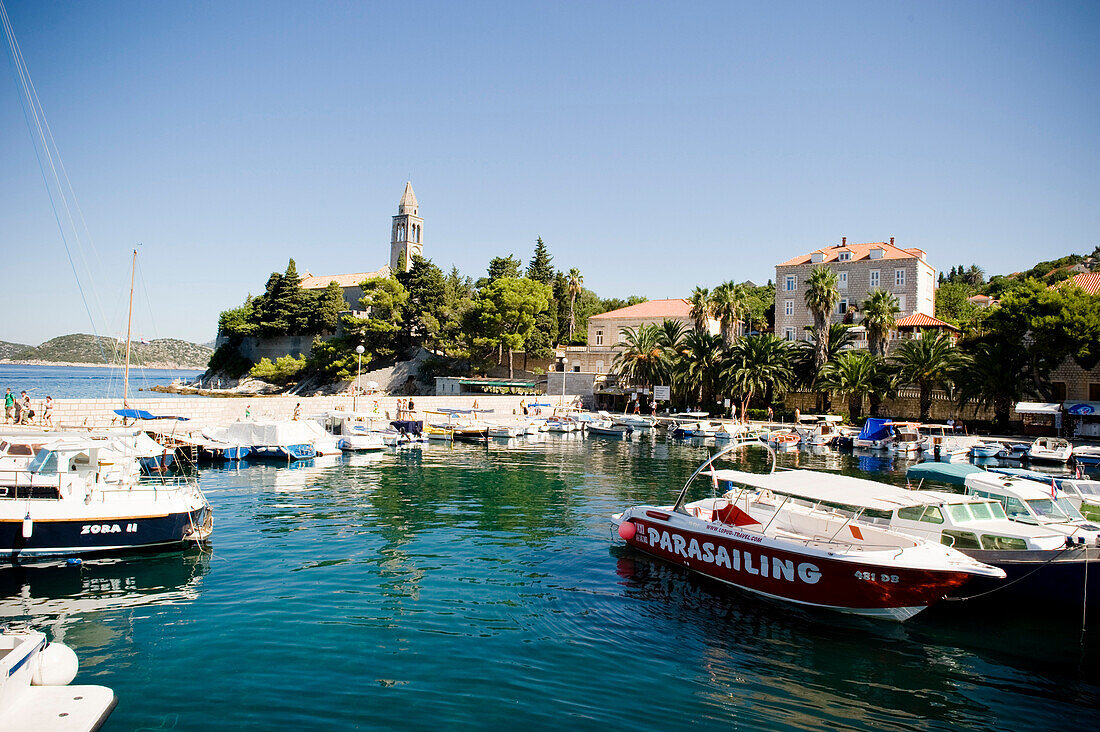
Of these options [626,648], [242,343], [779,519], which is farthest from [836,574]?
[242,343]

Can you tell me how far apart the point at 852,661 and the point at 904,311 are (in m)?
68.3

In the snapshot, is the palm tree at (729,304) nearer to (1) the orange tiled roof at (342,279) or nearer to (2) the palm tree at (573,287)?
(2) the palm tree at (573,287)

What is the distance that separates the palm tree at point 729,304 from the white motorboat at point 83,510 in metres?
59.0

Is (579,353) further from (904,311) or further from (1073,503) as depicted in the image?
(1073,503)

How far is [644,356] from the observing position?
233 ft

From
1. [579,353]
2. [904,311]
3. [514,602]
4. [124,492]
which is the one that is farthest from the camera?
[579,353]

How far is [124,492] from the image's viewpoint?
56.9 feet

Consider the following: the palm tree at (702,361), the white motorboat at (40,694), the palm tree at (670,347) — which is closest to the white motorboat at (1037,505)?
the white motorboat at (40,694)

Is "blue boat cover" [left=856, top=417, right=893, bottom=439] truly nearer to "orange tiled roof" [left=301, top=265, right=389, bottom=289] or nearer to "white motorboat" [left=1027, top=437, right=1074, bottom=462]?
"white motorboat" [left=1027, top=437, right=1074, bottom=462]

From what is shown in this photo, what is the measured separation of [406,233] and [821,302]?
78460 millimetres

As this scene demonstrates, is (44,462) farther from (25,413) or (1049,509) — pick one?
(1049,509)

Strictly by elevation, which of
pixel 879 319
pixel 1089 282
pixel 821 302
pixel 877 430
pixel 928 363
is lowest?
pixel 877 430

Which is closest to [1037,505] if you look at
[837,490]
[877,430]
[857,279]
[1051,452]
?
[837,490]

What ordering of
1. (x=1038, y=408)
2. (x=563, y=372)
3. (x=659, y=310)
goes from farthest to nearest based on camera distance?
(x=659, y=310), (x=563, y=372), (x=1038, y=408)
